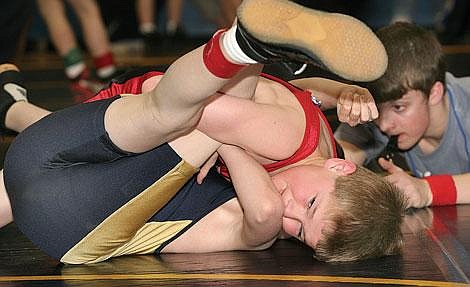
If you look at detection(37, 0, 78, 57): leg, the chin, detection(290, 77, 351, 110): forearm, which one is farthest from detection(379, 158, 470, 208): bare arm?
detection(37, 0, 78, 57): leg

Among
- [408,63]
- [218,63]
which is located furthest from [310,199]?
[408,63]

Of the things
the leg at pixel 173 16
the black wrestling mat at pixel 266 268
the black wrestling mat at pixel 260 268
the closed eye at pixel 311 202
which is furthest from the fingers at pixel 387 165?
the leg at pixel 173 16

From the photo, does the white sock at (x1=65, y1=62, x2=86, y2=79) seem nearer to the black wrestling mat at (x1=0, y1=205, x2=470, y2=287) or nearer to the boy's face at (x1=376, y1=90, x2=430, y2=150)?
the boy's face at (x1=376, y1=90, x2=430, y2=150)

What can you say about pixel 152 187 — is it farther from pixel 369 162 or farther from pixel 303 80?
Answer: pixel 369 162

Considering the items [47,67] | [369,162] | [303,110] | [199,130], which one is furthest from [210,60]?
[47,67]

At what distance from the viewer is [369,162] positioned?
386 centimetres

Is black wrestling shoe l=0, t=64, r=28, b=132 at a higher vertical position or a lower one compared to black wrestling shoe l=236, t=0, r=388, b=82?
lower

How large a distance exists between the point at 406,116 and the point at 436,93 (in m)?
0.17

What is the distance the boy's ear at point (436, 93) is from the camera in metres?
3.54

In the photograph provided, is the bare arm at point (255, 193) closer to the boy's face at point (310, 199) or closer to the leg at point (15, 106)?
the boy's face at point (310, 199)

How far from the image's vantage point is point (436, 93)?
356 centimetres

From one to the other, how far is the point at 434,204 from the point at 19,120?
144 centimetres

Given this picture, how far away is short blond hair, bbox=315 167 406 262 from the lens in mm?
2666

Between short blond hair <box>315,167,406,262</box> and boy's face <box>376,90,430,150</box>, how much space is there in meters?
0.71
